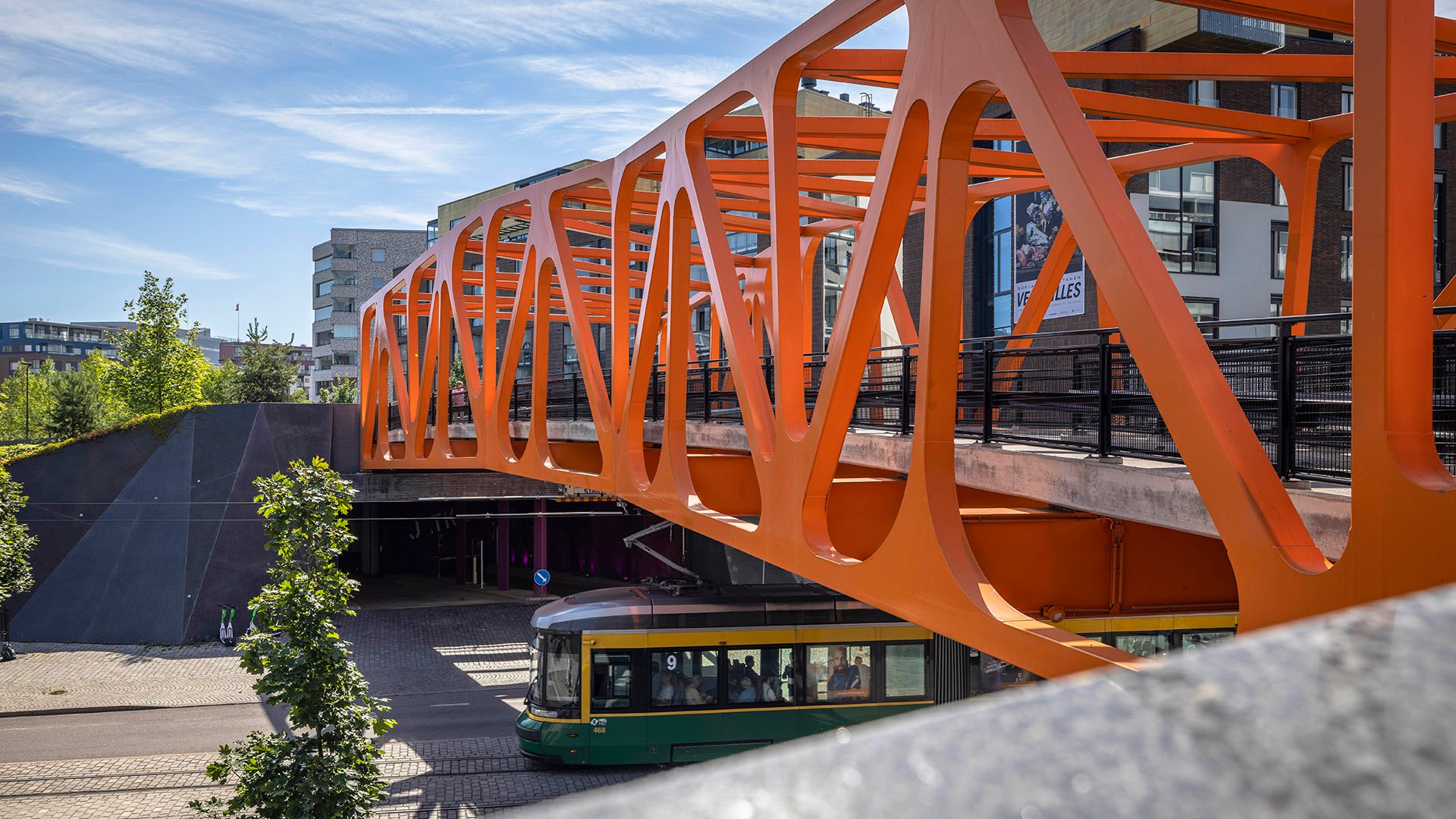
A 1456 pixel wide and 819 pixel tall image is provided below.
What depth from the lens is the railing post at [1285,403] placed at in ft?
20.3

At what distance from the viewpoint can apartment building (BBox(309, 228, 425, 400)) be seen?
107312 mm

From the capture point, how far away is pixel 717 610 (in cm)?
1859

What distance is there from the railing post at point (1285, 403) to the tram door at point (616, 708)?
13375 millimetres

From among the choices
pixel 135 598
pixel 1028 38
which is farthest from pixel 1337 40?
pixel 135 598

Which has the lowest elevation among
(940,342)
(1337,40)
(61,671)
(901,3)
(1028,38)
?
(61,671)

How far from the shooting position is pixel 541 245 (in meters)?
21.5

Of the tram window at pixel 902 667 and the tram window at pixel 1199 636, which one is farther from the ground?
the tram window at pixel 1199 636

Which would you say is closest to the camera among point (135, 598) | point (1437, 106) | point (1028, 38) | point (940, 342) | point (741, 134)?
point (1028, 38)

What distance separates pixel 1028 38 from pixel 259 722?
22.5 metres

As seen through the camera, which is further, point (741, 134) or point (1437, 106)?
point (741, 134)

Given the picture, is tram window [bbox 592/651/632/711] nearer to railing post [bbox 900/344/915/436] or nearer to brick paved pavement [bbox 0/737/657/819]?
brick paved pavement [bbox 0/737/657/819]

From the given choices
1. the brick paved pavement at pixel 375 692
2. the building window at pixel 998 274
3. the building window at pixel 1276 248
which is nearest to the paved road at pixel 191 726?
the brick paved pavement at pixel 375 692

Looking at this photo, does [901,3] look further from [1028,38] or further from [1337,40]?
[1337,40]

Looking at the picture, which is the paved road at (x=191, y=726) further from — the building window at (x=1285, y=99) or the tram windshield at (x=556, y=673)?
the building window at (x=1285, y=99)
